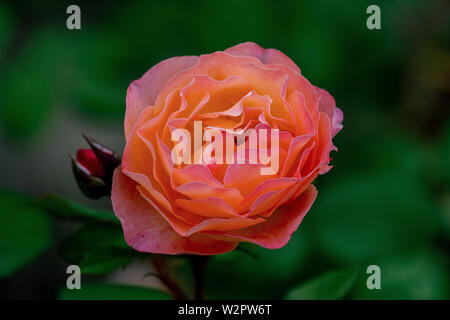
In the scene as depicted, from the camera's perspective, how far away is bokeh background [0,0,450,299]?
0.68 metres

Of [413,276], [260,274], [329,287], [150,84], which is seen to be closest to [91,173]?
[150,84]

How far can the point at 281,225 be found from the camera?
451mm

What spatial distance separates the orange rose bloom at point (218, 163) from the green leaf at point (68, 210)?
0.19 m

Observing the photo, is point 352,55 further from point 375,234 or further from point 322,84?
point 375,234

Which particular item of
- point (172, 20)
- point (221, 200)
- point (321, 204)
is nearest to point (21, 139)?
point (172, 20)

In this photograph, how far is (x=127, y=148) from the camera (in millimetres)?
436

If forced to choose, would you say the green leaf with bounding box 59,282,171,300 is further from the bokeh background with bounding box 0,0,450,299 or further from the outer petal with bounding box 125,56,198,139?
the outer petal with bounding box 125,56,198,139

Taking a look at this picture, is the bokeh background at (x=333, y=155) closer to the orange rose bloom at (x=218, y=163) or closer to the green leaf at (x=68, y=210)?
the green leaf at (x=68, y=210)

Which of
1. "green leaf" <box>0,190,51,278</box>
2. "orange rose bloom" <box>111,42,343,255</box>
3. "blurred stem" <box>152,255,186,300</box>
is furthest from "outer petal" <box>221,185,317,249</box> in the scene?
"green leaf" <box>0,190,51,278</box>

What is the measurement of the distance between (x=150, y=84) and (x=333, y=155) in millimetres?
663

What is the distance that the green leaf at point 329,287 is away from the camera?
24.7 inches
